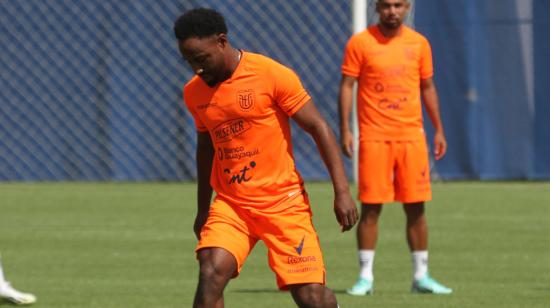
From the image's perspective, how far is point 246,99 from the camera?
5.86 metres

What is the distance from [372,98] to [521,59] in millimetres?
6337

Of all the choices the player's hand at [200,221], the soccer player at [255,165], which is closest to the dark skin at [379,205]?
the player's hand at [200,221]

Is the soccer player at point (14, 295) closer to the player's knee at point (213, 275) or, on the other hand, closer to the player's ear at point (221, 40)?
the player's knee at point (213, 275)

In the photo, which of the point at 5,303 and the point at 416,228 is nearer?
the point at 5,303

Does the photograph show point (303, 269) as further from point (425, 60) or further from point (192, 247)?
point (192, 247)

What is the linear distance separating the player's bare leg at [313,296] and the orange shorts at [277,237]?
0.03 m

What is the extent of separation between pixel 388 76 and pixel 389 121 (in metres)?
0.27

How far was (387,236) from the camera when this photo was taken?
10.7 metres

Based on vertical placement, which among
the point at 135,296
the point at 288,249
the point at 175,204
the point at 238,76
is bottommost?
the point at 175,204

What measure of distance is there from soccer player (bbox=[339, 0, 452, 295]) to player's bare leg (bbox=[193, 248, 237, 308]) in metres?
2.64

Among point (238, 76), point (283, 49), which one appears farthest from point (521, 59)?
point (238, 76)

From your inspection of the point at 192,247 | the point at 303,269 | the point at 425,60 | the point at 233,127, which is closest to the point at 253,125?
the point at 233,127

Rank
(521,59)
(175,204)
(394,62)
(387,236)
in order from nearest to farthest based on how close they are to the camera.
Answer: (394,62) → (387,236) → (175,204) → (521,59)

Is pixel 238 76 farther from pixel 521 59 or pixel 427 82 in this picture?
pixel 521 59
